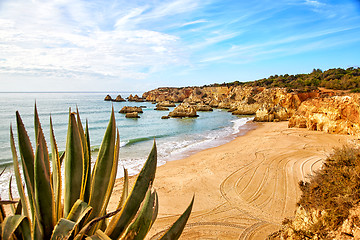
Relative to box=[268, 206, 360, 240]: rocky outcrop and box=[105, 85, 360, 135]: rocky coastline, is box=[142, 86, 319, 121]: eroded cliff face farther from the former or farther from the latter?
box=[268, 206, 360, 240]: rocky outcrop

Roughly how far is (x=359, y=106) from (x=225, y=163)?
1122 centimetres

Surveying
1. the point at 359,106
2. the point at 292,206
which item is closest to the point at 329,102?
the point at 359,106

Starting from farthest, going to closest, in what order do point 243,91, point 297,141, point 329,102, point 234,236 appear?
point 243,91
point 329,102
point 297,141
point 234,236

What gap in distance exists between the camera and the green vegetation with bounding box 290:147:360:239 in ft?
9.58

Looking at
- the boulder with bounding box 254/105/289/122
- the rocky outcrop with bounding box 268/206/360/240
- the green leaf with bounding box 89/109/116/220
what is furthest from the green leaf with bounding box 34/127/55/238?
the boulder with bounding box 254/105/289/122

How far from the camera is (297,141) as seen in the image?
1462cm

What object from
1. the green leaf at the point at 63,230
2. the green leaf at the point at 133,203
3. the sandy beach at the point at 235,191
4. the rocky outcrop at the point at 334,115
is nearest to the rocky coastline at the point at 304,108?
the rocky outcrop at the point at 334,115

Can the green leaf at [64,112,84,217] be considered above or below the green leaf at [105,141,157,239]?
above

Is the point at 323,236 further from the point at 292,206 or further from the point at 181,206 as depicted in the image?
the point at 181,206

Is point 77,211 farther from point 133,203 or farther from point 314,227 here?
point 314,227

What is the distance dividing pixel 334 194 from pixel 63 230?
3.57m

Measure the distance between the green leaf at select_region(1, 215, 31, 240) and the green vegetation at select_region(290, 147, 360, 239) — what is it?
3.37m

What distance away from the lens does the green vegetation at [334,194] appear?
2.92 meters

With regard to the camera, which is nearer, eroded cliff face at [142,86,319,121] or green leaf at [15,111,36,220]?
green leaf at [15,111,36,220]
